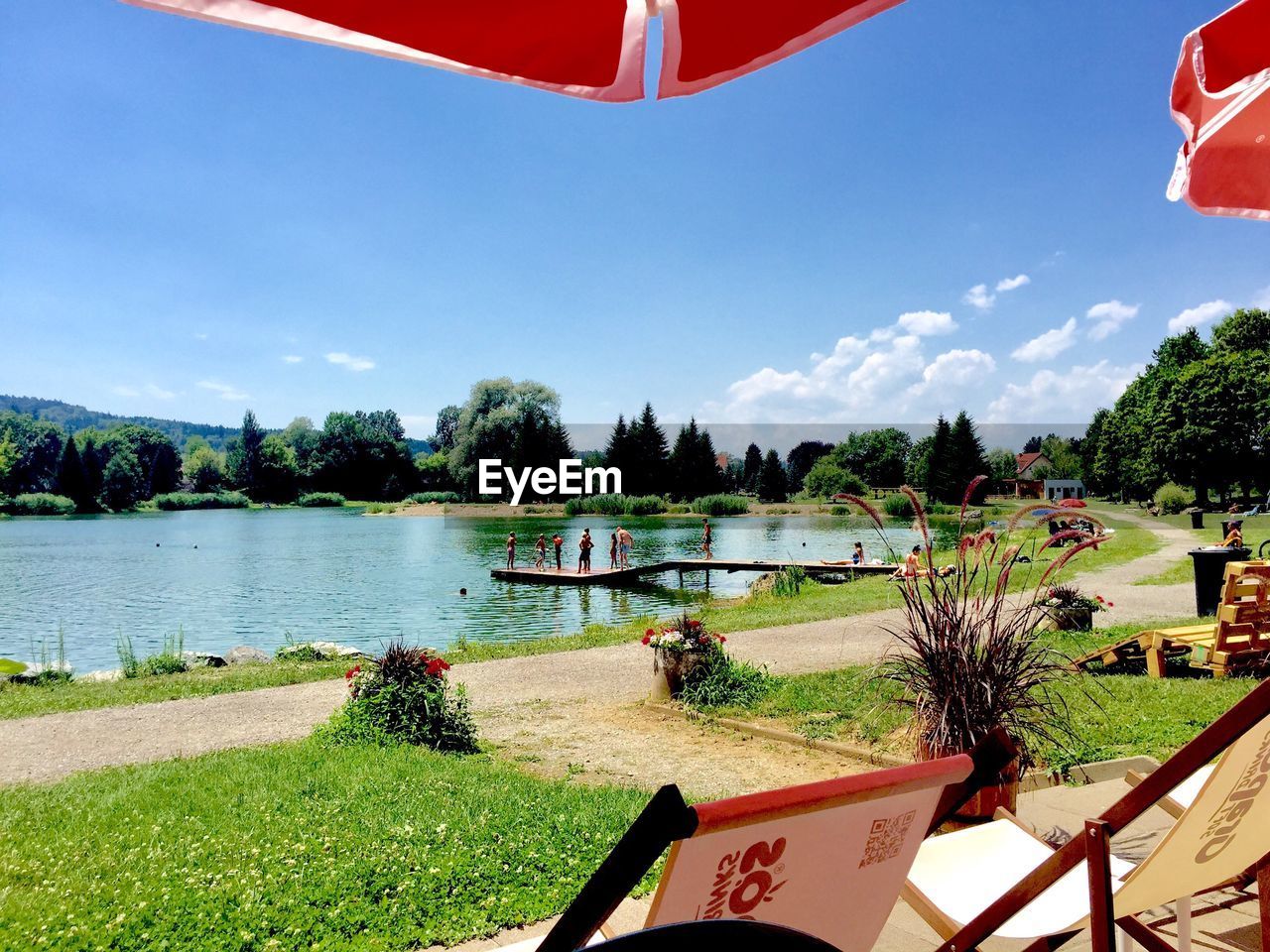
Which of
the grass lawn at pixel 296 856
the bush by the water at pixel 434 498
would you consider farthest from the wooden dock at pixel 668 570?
the bush by the water at pixel 434 498

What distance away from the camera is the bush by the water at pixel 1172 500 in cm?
3578

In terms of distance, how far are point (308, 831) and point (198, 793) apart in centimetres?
121

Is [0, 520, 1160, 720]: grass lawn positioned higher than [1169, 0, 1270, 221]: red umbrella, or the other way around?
[1169, 0, 1270, 221]: red umbrella

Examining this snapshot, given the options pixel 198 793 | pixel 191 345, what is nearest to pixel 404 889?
pixel 198 793

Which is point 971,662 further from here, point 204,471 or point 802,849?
point 204,471

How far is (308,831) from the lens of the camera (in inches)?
144

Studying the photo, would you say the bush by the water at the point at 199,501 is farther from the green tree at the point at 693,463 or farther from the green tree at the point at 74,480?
the green tree at the point at 693,463

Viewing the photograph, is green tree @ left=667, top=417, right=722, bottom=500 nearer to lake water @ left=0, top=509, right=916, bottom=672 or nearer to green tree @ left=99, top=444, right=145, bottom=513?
lake water @ left=0, top=509, right=916, bottom=672

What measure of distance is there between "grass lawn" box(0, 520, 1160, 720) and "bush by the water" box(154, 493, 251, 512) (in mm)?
74898

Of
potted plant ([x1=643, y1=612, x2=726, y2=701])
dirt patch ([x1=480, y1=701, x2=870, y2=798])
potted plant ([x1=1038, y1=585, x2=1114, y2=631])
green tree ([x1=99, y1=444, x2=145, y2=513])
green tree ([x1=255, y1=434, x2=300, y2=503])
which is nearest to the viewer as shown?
dirt patch ([x1=480, y1=701, x2=870, y2=798])

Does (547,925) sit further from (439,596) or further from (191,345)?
(191,345)

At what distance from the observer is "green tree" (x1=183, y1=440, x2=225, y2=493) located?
278 ft

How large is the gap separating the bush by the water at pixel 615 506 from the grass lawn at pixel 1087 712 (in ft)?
140

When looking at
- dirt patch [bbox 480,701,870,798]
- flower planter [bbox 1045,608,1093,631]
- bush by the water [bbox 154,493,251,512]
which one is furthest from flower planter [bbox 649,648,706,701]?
bush by the water [bbox 154,493,251,512]
